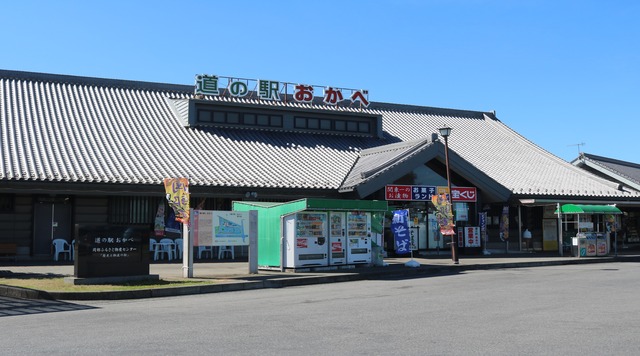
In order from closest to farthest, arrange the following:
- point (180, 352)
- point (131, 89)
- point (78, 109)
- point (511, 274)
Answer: point (180, 352) < point (511, 274) < point (78, 109) < point (131, 89)

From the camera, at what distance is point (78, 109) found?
2759 centimetres

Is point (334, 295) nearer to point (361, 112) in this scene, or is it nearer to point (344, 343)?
point (344, 343)

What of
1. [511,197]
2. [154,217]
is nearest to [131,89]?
[154,217]

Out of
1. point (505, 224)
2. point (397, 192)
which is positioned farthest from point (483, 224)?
point (397, 192)

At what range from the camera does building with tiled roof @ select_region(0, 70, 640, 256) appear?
884 inches

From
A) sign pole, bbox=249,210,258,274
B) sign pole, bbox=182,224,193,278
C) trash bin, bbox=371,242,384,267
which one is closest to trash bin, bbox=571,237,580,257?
trash bin, bbox=371,242,384,267

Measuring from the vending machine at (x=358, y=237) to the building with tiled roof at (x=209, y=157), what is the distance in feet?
13.0

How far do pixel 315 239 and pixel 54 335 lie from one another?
11.4m

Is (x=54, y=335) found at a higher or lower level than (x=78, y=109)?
lower

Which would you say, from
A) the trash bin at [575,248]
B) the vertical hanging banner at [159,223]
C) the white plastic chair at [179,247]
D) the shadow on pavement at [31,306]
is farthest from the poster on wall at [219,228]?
the trash bin at [575,248]

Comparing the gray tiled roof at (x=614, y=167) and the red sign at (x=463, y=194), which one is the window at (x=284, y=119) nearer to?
the red sign at (x=463, y=194)

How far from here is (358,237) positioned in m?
20.9

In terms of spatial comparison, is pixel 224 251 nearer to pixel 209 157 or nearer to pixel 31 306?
pixel 209 157

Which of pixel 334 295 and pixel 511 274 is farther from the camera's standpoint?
pixel 511 274
